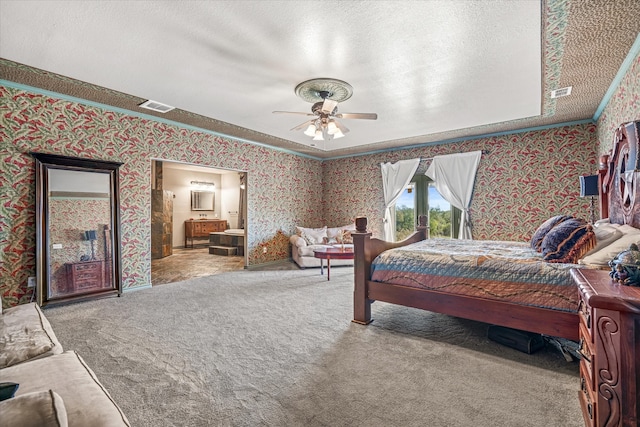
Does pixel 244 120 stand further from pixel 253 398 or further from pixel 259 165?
pixel 253 398

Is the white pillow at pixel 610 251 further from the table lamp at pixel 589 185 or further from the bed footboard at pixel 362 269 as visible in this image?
the table lamp at pixel 589 185

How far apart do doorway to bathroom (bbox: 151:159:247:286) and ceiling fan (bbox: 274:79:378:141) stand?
3477mm

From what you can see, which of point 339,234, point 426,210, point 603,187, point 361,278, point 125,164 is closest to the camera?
point 361,278

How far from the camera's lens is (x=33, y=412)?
25.1 inches

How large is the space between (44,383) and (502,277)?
2715 millimetres

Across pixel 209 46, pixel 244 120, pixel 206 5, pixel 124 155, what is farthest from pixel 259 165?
pixel 206 5

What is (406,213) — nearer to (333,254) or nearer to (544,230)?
(333,254)

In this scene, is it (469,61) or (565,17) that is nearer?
(565,17)

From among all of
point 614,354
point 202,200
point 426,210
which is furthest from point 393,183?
point 202,200

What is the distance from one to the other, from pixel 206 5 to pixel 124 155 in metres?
2.92

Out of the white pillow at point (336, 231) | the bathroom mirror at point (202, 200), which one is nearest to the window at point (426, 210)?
the white pillow at point (336, 231)

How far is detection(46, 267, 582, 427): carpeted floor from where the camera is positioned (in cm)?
166

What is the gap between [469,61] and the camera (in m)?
2.81

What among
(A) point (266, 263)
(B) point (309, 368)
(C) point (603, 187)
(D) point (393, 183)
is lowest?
(B) point (309, 368)
